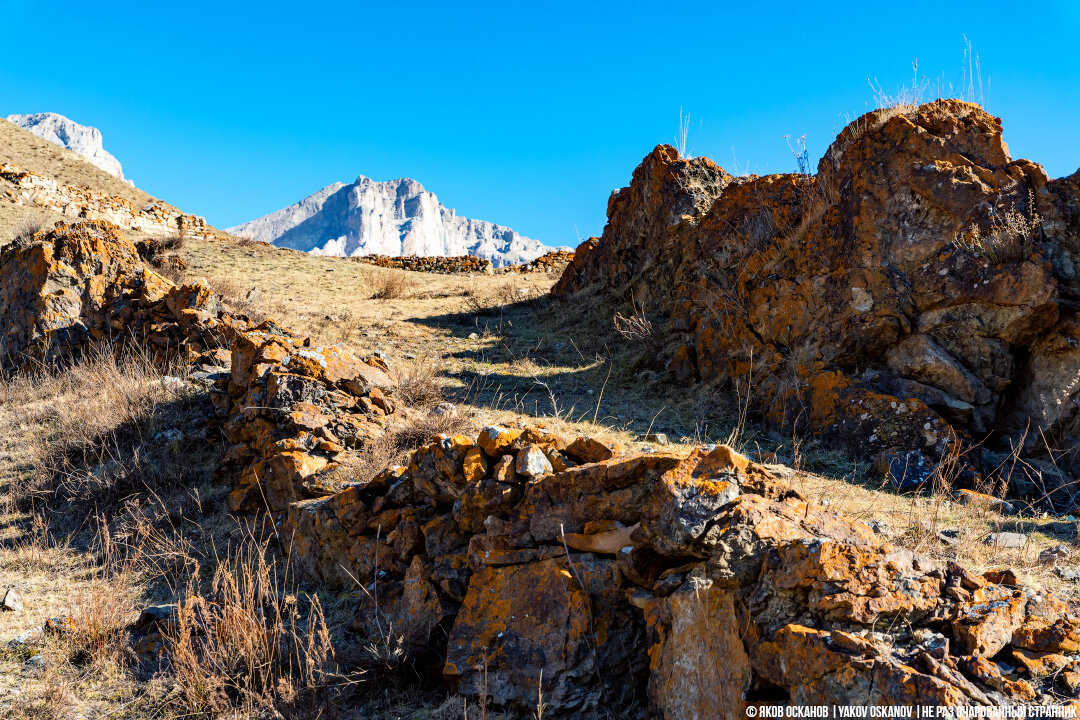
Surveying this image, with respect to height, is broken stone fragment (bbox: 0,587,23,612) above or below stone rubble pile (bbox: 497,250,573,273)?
below

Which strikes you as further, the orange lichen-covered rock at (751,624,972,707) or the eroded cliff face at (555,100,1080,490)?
the eroded cliff face at (555,100,1080,490)

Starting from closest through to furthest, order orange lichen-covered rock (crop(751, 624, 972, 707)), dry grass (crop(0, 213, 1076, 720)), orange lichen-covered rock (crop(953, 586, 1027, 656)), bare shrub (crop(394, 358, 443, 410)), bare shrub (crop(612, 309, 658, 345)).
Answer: orange lichen-covered rock (crop(751, 624, 972, 707)), orange lichen-covered rock (crop(953, 586, 1027, 656)), dry grass (crop(0, 213, 1076, 720)), bare shrub (crop(394, 358, 443, 410)), bare shrub (crop(612, 309, 658, 345))

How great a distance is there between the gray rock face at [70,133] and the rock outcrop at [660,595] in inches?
7215

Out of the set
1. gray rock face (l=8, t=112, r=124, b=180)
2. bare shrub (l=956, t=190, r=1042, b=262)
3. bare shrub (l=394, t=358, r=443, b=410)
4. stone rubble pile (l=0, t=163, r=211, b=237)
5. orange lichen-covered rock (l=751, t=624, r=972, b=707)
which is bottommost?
orange lichen-covered rock (l=751, t=624, r=972, b=707)

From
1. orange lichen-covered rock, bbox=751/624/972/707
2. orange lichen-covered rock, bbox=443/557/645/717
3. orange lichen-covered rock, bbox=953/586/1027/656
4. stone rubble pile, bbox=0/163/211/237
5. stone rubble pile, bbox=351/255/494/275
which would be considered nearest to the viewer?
orange lichen-covered rock, bbox=751/624/972/707

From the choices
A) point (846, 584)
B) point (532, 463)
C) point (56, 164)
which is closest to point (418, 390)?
point (532, 463)

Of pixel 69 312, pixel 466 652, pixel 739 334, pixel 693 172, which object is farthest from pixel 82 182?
pixel 466 652

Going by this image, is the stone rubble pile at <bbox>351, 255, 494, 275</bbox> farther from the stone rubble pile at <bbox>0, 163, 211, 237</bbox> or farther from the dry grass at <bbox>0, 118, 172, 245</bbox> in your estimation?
the dry grass at <bbox>0, 118, 172, 245</bbox>

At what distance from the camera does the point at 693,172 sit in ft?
36.0

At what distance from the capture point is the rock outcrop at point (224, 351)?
5000mm

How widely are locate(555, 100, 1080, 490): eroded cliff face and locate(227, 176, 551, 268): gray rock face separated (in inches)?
4536

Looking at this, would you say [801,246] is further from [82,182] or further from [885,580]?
[82,182]

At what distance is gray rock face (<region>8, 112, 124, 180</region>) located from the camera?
150750 mm

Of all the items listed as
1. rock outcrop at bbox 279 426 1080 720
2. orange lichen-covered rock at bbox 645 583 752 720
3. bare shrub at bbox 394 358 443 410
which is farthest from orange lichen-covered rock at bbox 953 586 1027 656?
bare shrub at bbox 394 358 443 410
